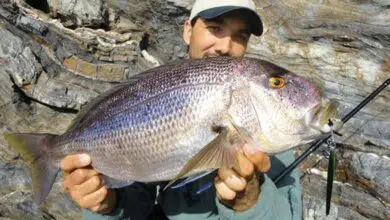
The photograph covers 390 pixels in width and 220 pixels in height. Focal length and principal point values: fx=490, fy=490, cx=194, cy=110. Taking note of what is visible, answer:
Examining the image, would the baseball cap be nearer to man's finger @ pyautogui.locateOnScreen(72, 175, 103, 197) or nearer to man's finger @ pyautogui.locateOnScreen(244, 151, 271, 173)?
man's finger @ pyautogui.locateOnScreen(244, 151, 271, 173)

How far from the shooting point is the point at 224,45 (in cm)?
355

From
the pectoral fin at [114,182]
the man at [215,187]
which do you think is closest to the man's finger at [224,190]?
the man at [215,187]

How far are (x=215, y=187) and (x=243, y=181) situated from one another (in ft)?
0.64

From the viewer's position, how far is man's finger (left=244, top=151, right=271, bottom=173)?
2.48 metres

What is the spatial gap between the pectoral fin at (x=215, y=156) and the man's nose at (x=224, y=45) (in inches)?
50.0

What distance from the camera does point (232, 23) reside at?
358cm

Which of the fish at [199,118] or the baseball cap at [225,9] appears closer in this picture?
the fish at [199,118]

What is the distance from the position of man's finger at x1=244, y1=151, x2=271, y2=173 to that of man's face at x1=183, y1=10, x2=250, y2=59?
1.20 meters

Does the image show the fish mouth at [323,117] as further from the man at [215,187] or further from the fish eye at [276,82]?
the man at [215,187]

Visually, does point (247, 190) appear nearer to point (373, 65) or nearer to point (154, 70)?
point (154, 70)

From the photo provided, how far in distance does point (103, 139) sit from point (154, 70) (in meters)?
0.50

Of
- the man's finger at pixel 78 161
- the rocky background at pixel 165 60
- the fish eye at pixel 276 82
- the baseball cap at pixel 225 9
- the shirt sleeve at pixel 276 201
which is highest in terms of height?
the fish eye at pixel 276 82

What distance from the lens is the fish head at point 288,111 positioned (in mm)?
2363

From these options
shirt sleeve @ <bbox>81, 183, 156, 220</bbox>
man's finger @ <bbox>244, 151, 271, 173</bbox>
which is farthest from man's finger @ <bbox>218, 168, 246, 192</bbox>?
shirt sleeve @ <bbox>81, 183, 156, 220</bbox>
